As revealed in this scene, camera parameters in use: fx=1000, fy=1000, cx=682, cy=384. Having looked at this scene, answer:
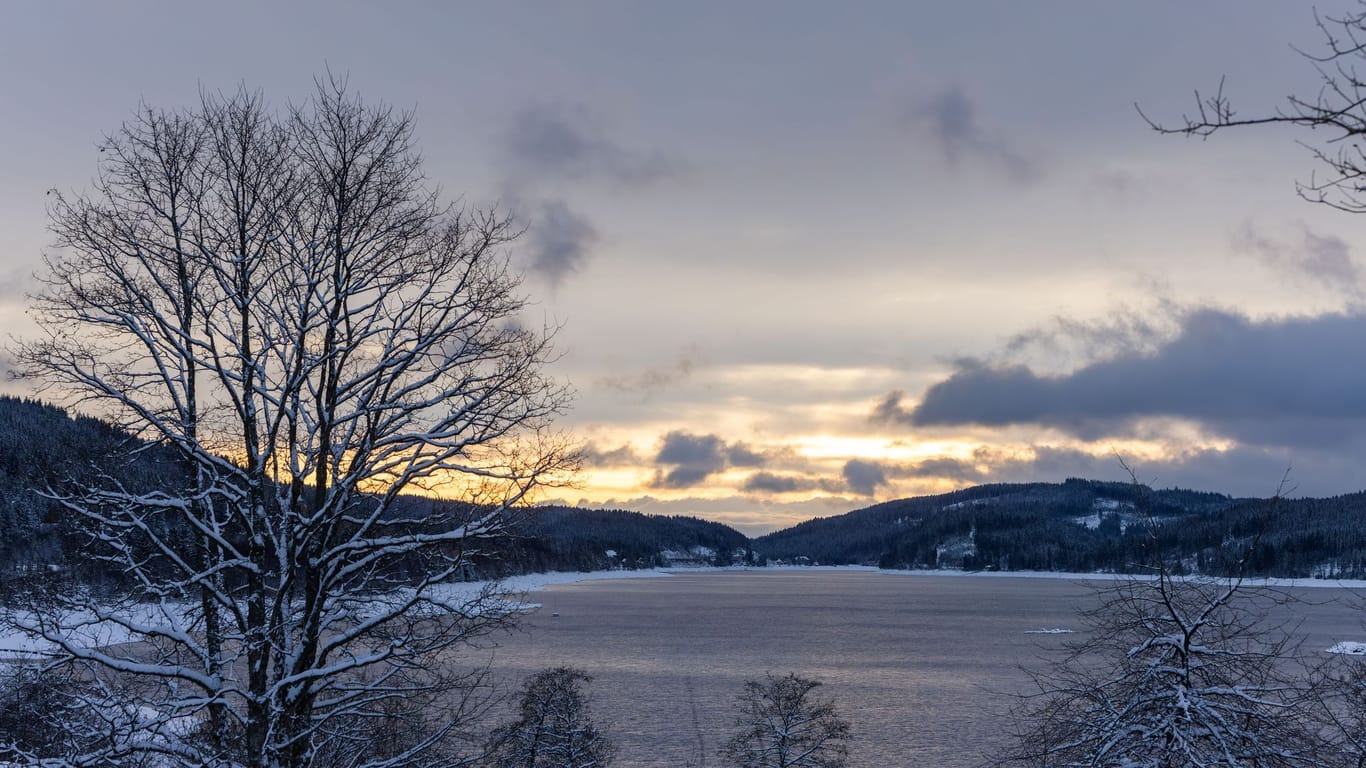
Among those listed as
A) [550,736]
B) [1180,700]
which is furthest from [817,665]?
[1180,700]

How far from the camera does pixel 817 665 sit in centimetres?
9350

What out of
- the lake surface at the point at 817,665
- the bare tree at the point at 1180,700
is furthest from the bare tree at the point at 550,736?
the bare tree at the point at 1180,700

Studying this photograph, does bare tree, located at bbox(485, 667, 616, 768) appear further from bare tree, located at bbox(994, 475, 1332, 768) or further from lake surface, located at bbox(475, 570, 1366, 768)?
bare tree, located at bbox(994, 475, 1332, 768)

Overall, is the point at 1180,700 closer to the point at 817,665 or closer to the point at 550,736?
the point at 550,736

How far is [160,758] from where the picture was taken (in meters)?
11.2

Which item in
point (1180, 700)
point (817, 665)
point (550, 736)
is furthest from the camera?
point (817, 665)

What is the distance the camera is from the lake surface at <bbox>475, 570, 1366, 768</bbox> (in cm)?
5350

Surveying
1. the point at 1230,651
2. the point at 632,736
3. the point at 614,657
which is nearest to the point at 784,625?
the point at 614,657

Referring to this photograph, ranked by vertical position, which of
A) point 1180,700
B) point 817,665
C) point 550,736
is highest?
point 1180,700

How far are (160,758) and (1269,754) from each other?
11.9 metres

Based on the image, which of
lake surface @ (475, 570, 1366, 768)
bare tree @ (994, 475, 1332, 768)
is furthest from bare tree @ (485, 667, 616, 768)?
bare tree @ (994, 475, 1332, 768)

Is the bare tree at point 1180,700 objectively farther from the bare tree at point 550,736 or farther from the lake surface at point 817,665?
the bare tree at point 550,736

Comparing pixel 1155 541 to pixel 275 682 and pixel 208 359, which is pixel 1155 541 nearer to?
pixel 275 682

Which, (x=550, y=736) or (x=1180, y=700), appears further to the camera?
(x=550, y=736)
